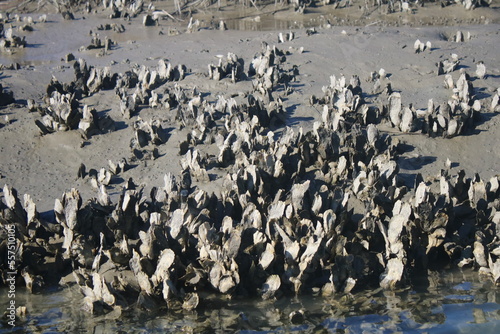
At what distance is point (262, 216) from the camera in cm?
496

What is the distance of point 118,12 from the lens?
13.8 meters

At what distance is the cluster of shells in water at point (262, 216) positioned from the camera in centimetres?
436

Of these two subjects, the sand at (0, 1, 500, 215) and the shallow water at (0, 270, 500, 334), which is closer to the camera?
the shallow water at (0, 270, 500, 334)

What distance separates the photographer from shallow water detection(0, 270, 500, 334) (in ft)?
12.3

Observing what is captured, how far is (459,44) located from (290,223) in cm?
650

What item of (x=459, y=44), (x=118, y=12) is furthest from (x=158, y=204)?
(x=118, y=12)

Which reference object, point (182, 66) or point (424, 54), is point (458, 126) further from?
point (182, 66)

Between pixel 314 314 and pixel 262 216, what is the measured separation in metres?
1.21

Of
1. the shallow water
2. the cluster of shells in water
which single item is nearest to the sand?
the cluster of shells in water

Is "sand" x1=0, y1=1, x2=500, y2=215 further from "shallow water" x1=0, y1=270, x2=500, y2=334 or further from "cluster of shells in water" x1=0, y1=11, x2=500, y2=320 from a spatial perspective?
"shallow water" x1=0, y1=270, x2=500, y2=334

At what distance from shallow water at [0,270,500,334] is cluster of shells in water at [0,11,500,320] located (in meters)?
0.12

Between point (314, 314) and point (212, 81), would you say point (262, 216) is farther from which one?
point (212, 81)

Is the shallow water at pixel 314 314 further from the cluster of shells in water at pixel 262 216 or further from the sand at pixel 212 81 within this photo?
the sand at pixel 212 81

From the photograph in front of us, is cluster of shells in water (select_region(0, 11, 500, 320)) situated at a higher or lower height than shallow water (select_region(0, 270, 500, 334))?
higher
